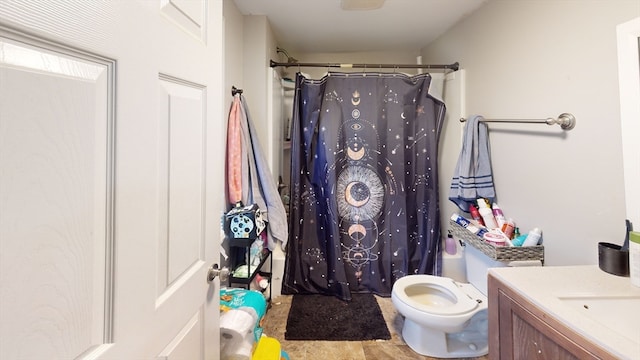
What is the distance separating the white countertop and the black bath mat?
3.58 feet

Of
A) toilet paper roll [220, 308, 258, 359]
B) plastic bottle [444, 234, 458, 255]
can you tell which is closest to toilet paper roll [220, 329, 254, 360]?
toilet paper roll [220, 308, 258, 359]

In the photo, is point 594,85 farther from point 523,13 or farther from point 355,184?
point 355,184

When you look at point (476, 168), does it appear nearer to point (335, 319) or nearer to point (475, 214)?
point (475, 214)

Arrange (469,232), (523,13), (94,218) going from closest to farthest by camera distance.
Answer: (94,218) → (523,13) → (469,232)

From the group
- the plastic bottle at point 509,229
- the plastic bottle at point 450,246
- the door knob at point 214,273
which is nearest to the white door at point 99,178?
the door knob at point 214,273

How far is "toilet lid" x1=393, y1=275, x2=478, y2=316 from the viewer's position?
61.0 inches

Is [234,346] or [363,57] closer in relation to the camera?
[234,346]

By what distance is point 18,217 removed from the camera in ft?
1.17

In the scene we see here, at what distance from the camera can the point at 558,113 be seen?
137cm

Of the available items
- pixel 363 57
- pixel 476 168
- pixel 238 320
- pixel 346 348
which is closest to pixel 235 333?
pixel 238 320

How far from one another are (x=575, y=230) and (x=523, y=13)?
1179 millimetres

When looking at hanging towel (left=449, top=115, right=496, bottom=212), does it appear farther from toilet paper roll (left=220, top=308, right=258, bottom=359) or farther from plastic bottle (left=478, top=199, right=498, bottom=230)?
toilet paper roll (left=220, top=308, right=258, bottom=359)

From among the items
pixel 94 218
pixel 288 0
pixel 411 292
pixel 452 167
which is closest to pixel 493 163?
pixel 452 167

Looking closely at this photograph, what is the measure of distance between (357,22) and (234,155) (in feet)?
4.87
